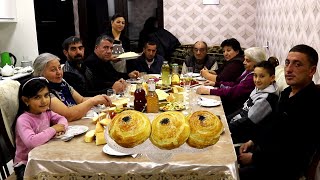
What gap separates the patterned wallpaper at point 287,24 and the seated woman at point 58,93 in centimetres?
150

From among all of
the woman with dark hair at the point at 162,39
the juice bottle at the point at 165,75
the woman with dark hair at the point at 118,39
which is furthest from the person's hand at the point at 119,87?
the woman with dark hair at the point at 162,39

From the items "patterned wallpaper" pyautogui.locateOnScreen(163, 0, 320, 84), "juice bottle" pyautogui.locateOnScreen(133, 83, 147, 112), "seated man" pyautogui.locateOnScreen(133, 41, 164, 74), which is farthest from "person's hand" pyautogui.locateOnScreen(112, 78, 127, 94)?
"patterned wallpaper" pyautogui.locateOnScreen(163, 0, 320, 84)

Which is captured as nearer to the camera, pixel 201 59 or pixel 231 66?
pixel 231 66

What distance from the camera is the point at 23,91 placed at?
1898 millimetres

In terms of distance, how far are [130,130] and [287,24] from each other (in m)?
2.76

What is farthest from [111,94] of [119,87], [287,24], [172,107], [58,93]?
[287,24]

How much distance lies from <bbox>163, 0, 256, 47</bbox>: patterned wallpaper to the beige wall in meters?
2.02

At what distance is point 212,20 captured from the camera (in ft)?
17.7

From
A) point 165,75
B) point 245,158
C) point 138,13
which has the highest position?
point 138,13

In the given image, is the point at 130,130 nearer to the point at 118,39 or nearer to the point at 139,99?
the point at 139,99

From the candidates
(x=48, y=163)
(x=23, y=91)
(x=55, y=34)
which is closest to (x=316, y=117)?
(x=48, y=163)

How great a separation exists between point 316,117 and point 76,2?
16.6 ft

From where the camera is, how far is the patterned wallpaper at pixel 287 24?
7.85 ft

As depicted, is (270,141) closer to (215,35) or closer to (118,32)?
(118,32)
